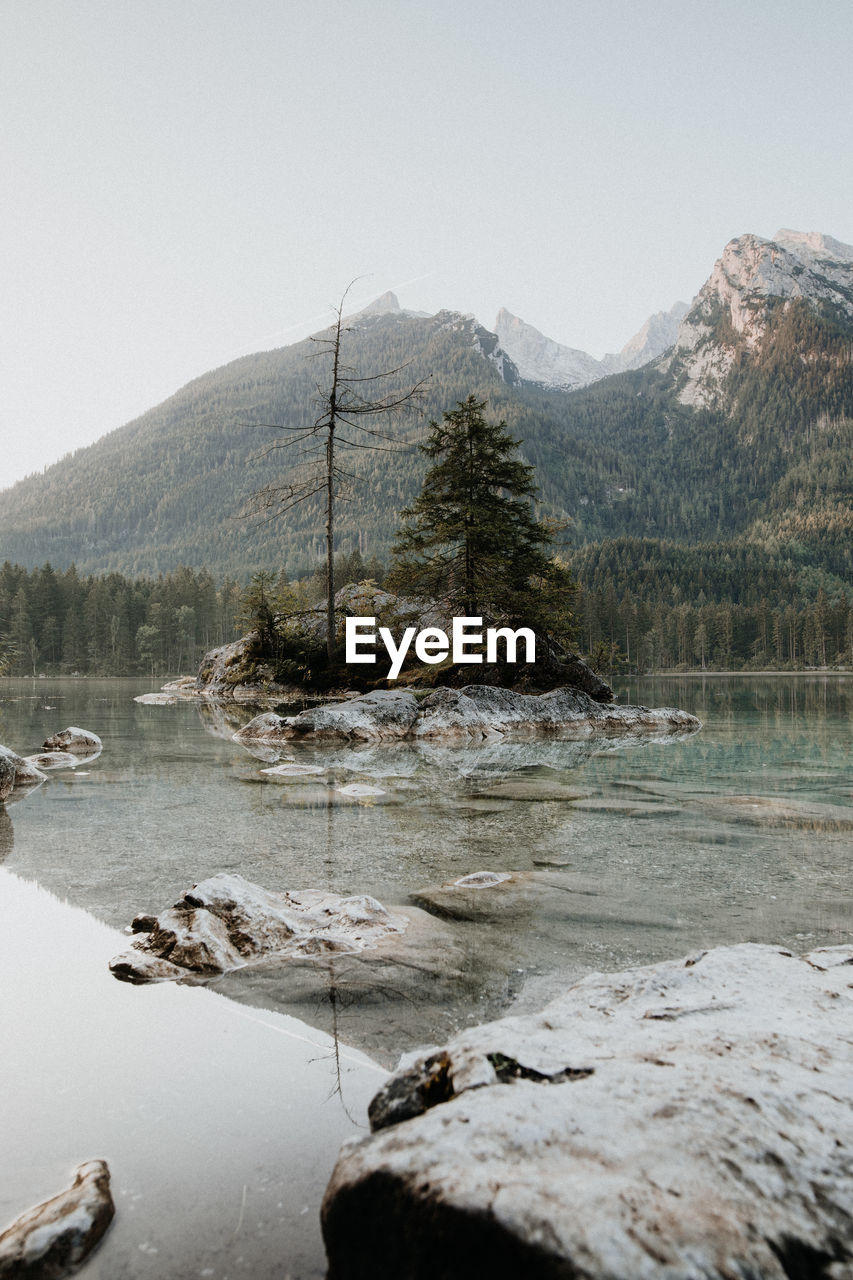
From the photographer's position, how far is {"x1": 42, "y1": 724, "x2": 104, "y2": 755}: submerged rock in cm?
1325

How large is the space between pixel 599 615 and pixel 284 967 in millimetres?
98257

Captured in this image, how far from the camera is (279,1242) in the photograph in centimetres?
187

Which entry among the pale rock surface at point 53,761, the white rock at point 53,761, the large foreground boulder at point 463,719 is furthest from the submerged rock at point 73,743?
the large foreground boulder at point 463,719

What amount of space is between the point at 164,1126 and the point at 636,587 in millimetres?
146457

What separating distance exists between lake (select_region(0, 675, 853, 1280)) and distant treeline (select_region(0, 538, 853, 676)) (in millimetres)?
20260

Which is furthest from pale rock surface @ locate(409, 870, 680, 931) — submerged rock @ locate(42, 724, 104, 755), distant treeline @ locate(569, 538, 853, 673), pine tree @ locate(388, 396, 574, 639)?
distant treeline @ locate(569, 538, 853, 673)

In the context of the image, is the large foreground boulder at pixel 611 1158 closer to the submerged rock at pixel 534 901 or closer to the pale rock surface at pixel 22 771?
the submerged rock at pixel 534 901

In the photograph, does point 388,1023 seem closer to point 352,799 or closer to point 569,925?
point 569,925

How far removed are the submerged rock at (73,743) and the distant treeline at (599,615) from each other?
538 inches

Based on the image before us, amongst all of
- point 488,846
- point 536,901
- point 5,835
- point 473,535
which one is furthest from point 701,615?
point 5,835

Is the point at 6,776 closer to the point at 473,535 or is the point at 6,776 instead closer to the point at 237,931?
the point at 237,931

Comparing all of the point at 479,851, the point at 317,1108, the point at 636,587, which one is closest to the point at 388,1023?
the point at 317,1108

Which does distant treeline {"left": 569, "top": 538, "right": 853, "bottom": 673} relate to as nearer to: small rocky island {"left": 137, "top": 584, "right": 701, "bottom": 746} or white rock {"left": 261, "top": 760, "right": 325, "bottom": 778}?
small rocky island {"left": 137, "top": 584, "right": 701, "bottom": 746}

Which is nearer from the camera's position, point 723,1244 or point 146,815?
point 723,1244
